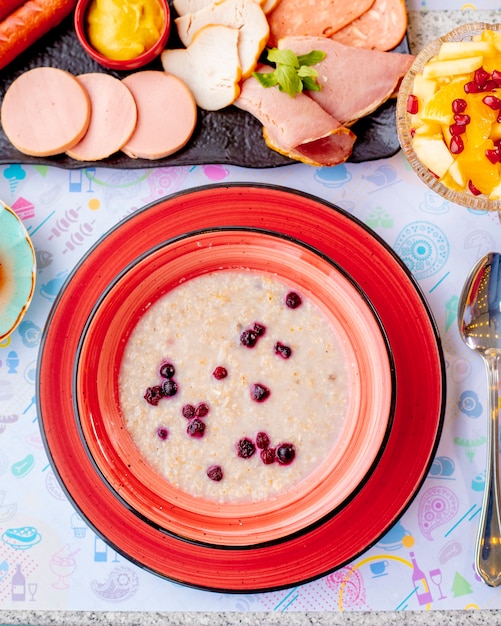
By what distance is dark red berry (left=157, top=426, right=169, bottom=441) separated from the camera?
161 centimetres

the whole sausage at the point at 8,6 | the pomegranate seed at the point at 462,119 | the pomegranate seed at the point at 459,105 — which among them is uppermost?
the whole sausage at the point at 8,6

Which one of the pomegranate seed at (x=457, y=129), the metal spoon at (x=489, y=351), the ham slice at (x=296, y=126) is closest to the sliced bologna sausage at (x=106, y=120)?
the ham slice at (x=296, y=126)

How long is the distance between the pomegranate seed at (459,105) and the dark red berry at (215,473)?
40.1 inches

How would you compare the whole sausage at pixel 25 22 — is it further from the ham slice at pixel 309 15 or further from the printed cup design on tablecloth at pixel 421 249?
the printed cup design on tablecloth at pixel 421 249

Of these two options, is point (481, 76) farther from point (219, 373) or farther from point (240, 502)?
point (240, 502)

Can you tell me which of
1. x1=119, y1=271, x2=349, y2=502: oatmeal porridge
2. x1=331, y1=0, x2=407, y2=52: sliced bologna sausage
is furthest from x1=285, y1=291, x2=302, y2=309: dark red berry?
x1=331, y1=0, x2=407, y2=52: sliced bologna sausage

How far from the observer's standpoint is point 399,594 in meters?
1.69

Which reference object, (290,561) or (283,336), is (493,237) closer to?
(283,336)

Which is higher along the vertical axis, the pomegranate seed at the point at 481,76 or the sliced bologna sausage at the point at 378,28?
the sliced bologna sausage at the point at 378,28

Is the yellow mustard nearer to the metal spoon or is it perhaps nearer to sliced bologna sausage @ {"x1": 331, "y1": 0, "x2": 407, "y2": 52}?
sliced bologna sausage @ {"x1": 331, "y1": 0, "x2": 407, "y2": 52}

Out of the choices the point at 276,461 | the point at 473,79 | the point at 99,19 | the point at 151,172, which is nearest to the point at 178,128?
the point at 151,172

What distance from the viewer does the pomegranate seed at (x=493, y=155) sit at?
1.54 meters

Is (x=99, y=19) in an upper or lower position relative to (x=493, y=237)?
upper

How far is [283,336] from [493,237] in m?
0.64
